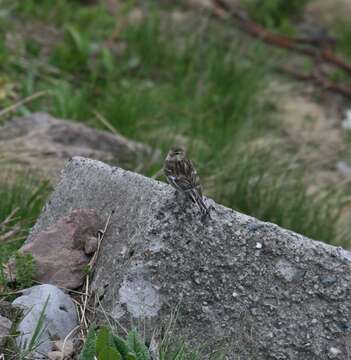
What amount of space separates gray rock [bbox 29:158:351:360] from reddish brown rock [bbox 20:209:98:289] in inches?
8.9

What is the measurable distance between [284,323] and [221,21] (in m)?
6.66

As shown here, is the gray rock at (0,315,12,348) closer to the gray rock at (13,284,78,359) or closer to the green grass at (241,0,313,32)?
the gray rock at (13,284,78,359)

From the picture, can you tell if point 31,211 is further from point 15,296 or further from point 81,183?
point 15,296

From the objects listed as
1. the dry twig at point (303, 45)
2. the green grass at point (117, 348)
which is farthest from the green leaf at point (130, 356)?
the dry twig at point (303, 45)

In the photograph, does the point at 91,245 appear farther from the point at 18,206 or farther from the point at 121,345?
the point at 18,206

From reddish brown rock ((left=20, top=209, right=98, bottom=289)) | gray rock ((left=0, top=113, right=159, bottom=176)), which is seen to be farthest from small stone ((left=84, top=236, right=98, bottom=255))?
gray rock ((left=0, top=113, right=159, bottom=176))

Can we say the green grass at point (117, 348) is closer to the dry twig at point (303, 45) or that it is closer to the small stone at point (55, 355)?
the small stone at point (55, 355)

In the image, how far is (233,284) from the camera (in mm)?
3311

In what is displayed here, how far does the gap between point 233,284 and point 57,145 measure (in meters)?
3.04

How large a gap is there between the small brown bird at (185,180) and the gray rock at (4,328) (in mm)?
758

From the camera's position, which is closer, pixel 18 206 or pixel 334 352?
pixel 334 352

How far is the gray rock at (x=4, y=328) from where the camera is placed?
10.3 feet

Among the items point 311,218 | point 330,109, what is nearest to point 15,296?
point 311,218

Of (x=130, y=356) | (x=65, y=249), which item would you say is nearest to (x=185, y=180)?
(x=65, y=249)
